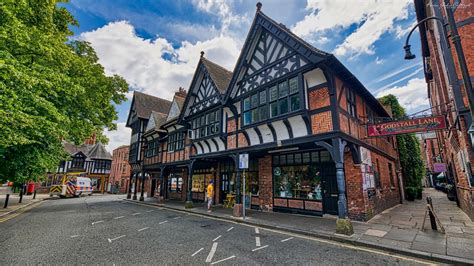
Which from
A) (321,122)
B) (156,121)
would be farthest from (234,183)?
(156,121)

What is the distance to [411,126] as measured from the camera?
7.81 m

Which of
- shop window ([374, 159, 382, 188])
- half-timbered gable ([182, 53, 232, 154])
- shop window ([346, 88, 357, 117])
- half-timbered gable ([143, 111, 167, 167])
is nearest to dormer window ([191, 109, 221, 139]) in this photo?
half-timbered gable ([182, 53, 232, 154])

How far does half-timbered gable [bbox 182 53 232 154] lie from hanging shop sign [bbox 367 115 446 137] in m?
8.04

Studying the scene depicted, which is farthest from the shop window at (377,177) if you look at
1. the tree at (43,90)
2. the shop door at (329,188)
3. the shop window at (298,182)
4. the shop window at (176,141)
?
the tree at (43,90)

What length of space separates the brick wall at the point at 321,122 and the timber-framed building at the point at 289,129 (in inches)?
1.6

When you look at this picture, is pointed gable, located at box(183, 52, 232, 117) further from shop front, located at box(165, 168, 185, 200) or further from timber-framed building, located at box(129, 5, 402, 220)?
shop front, located at box(165, 168, 185, 200)

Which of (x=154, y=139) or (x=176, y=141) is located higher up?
(x=154, y=139)

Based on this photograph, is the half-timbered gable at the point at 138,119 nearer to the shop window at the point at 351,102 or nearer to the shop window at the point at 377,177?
the shop window at the point at 351,102

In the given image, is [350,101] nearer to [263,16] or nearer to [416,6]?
[263,16]

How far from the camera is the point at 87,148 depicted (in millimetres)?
44156

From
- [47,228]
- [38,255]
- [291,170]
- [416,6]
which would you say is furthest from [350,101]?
[47,228]

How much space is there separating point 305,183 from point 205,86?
938 cm

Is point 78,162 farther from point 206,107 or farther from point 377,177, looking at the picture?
point 377,177

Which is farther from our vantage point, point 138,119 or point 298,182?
point 138,119
